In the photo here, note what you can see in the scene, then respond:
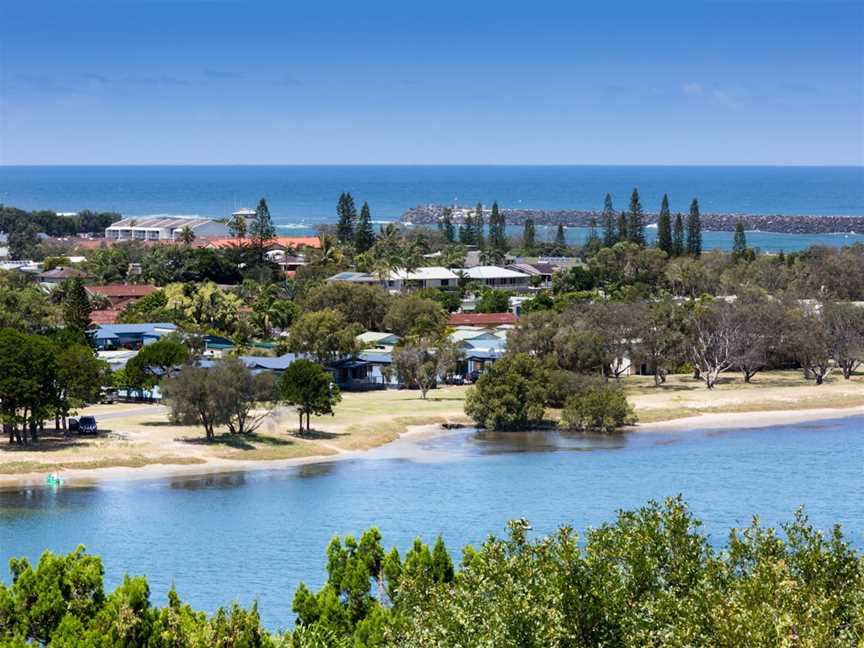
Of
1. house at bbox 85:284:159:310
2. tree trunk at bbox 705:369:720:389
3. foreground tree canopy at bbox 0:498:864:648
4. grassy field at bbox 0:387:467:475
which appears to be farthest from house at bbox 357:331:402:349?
foreground tree canopy at bbox 0:498:864:648

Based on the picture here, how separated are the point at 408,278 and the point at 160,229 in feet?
218

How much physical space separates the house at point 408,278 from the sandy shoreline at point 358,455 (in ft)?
121

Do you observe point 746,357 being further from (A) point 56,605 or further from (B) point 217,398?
(A) point 56,605

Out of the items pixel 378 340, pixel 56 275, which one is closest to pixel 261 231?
pixel 56 275

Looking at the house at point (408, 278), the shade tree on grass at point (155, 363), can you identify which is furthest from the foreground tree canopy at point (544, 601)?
the house at point (408, 278)

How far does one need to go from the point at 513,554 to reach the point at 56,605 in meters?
7.96

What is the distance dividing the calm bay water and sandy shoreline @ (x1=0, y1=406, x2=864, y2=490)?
2.20 ft

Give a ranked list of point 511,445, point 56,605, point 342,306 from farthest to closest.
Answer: point 342,306 → point 511,445 → point 56,605

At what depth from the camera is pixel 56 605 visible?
24.0 meters

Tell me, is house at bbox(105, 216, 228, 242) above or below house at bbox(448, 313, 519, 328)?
above

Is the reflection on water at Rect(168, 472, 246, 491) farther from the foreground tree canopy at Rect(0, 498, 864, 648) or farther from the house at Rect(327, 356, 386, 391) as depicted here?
the foreground tree canopy at Rect(0, 498, 864, 648)

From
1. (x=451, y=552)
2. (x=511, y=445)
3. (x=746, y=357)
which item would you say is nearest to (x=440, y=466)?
(x=511, y=445)

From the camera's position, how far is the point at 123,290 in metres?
91.2

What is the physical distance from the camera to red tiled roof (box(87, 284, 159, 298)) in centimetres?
8950
